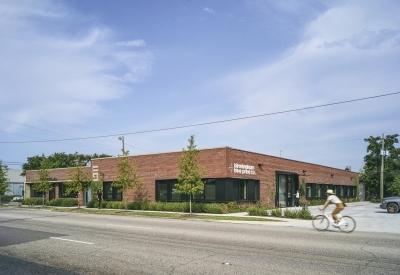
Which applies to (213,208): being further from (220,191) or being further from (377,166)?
(377,166)

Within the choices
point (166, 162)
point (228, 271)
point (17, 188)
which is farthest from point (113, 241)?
point (17, 188)

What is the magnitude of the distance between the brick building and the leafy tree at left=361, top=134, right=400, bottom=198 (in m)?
20.9

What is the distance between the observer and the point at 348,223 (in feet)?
50.7

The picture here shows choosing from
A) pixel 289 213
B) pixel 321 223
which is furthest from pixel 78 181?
pixel 321 223

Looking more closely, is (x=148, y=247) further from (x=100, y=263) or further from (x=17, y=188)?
(x=17, y=188)

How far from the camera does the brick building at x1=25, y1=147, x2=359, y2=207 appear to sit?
95.8 ft

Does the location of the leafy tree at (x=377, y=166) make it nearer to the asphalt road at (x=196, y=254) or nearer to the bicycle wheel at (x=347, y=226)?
the bicycle wheel at (x=347, y=226)

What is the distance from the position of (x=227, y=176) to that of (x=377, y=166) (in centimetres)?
4591

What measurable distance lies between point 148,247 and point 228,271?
3853mm

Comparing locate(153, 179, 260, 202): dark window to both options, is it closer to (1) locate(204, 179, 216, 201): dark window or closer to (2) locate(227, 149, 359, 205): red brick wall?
(1) locate(204, 179, 216, 201): dark window

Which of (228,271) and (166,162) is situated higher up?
(166,162)

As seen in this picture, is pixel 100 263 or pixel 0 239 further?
pixel 0 239

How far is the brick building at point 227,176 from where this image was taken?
29.2 meters

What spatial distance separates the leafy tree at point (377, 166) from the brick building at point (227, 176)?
20.9m
